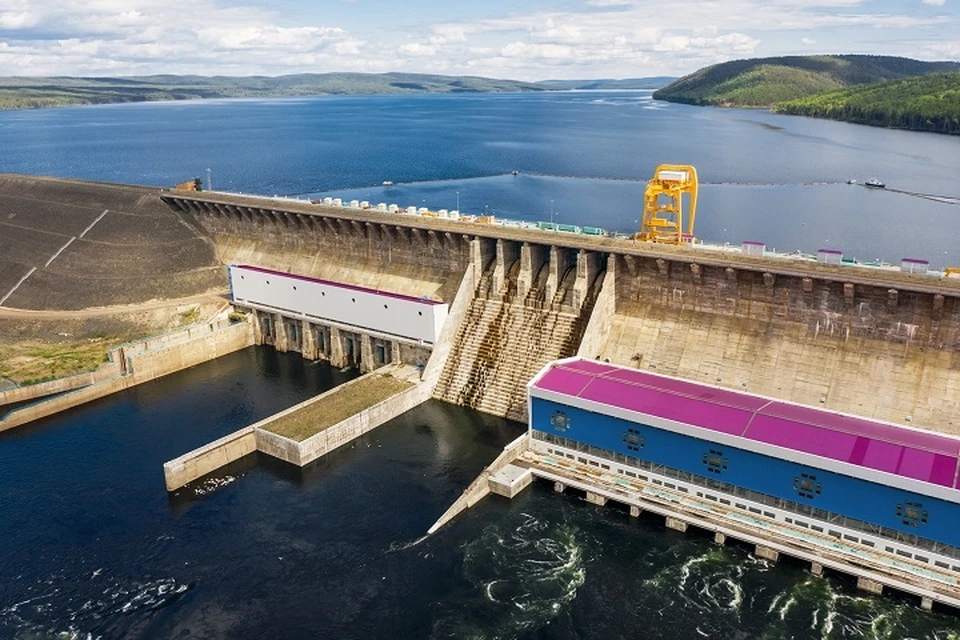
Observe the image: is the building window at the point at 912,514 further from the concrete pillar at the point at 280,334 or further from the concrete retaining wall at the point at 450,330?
the concrete pillar at the point at 280,334

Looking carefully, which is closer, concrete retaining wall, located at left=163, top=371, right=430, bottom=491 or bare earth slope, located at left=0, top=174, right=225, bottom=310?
concrete retaining wall, located at left=163, top=371, right=430, bottom=491

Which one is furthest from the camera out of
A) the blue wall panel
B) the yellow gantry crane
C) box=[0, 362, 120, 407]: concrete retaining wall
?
the yellow gantry crane

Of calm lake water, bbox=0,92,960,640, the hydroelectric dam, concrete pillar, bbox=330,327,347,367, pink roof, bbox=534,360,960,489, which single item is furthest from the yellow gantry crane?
concrete pillar, bbox=330,327,347,367

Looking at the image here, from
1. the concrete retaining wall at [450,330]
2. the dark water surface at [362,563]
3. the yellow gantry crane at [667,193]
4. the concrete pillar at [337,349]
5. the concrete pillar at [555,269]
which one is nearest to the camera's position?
the dark water surface at [362,563]

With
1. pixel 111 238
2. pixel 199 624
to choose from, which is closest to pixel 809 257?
pixel 199 624

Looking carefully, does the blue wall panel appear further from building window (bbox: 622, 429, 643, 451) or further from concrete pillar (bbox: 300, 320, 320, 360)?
concrete pillar (bbox: 300, 320, 320, 360)

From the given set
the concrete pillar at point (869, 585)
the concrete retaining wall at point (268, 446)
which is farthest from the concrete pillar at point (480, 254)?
the concrete pillar at point (869, 585)
